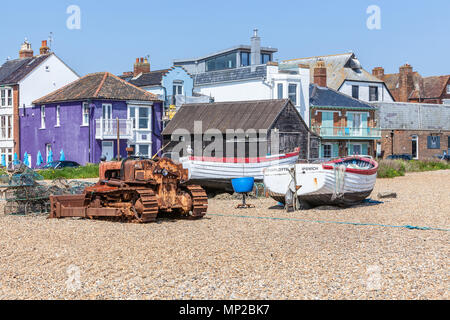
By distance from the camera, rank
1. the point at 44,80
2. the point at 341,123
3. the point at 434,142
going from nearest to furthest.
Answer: the point at 44,80, the point at 341,123, the point at 434,142

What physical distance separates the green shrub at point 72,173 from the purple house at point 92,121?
4.39 meters

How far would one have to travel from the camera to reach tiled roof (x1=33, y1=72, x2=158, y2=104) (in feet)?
147

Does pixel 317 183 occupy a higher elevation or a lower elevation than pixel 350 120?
lower

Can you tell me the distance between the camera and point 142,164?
A: 18047 millimetres

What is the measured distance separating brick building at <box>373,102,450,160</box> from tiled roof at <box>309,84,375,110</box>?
471 centimetres

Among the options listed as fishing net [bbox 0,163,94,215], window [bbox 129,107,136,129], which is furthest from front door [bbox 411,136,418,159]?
fishing net [bbox 0,163,94,215]

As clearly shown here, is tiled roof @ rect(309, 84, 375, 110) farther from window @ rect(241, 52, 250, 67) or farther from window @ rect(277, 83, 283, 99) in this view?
window @ rect(241, 52, 250, 67)

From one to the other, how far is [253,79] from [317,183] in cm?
2919

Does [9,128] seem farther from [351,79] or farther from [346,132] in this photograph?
[351,79]

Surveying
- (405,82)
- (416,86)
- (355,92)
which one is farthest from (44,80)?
(416,86)

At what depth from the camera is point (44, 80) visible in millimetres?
48938

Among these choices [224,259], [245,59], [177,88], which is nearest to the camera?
[224,259]

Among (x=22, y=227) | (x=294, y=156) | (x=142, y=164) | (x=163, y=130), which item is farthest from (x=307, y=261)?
(x=163, y=130)
